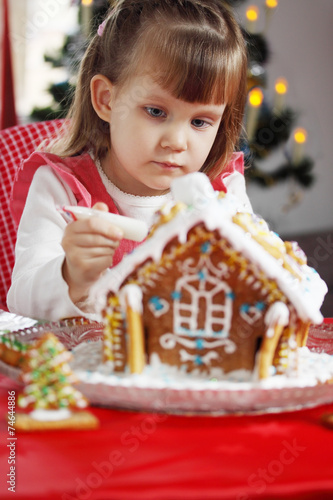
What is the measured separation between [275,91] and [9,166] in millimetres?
2209

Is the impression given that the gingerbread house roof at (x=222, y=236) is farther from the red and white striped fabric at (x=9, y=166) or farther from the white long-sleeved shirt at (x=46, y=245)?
the red and white striped fabric at (x=9, y=166)

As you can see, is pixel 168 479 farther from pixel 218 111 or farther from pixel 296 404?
pixel 218 111

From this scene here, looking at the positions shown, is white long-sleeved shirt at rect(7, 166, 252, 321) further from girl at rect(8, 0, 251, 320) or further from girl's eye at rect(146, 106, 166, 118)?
girl's eye at rect(146, 106, 166, 118)

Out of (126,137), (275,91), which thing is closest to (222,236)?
(126,137)

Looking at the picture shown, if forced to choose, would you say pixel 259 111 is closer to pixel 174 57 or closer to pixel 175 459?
pixel 174 57

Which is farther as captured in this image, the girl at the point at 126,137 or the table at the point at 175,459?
the girl at the point at 126,137

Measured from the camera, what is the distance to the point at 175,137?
982 mm

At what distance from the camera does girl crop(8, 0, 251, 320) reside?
95 cm

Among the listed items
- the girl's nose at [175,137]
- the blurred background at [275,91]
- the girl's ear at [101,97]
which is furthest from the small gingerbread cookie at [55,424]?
the blurred background at [275,91]

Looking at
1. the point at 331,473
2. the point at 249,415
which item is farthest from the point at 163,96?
the point at 331,473

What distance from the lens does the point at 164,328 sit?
2.18 ft

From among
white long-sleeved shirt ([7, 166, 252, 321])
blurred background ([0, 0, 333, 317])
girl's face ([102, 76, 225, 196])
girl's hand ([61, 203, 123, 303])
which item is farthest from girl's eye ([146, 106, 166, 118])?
blurred background ([0, 0, 333, 317])

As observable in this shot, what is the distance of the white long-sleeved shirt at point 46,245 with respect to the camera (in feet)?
3.11

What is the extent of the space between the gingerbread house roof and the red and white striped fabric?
109 cm
